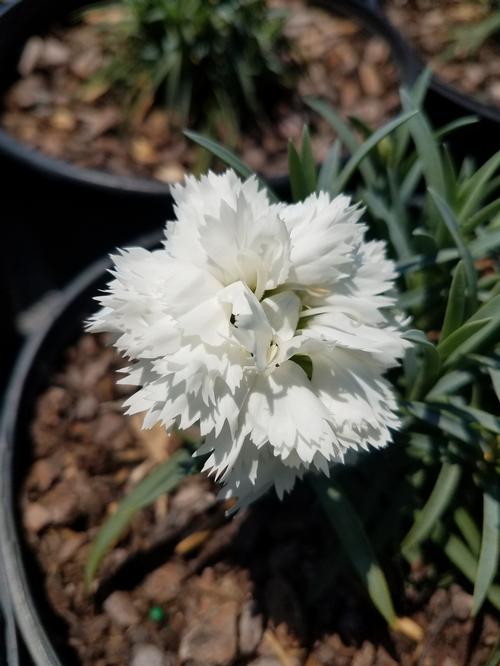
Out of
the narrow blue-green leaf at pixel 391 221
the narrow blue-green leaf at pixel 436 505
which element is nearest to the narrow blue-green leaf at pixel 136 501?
the narrow blue-green leaf at pixel 436 505

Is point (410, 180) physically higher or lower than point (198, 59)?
lower

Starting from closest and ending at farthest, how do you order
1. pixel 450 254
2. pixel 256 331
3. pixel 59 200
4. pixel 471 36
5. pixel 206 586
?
pixel 256 331 → pixel 450 254 → pixel 206 586 → pixel 59 200 → pixel 471 36

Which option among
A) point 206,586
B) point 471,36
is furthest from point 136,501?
point 471,36

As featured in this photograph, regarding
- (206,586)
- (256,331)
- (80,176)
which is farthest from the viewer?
(80,176)

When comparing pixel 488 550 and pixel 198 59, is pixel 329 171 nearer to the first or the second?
pixel 488 550

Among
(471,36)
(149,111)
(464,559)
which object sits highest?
(149,111)

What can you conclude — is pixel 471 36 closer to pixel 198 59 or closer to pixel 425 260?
pixel 198 59

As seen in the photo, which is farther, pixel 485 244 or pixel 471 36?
pixel 471 36
